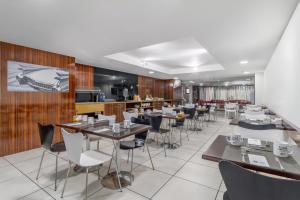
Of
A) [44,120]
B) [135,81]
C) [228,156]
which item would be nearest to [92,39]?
[44,120]

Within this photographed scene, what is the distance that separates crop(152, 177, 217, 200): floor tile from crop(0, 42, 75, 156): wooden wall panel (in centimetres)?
328

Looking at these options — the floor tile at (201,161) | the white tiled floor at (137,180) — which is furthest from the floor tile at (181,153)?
the floor tile at (201,161)

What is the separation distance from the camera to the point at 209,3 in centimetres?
182

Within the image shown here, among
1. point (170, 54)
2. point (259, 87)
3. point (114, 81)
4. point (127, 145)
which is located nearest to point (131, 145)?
point (127, 145)

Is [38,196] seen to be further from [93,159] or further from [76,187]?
[93,159]

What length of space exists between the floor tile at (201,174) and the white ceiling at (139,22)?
237 centimetres

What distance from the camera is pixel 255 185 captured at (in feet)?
2.49

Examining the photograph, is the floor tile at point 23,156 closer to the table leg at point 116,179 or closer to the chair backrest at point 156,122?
the table leg at point 116,179

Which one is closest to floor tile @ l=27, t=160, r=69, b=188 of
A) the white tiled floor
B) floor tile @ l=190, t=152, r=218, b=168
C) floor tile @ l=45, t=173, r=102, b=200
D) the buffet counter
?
the white tiled floor

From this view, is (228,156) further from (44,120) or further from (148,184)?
(44,120)

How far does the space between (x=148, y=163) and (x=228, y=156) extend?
1.88m

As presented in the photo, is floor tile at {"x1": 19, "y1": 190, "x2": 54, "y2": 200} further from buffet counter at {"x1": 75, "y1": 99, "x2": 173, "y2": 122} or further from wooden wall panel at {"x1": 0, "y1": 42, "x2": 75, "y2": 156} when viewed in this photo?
buffet counter at {"x1": 75, "y1": 99, "x2": 173, "y2": 122}

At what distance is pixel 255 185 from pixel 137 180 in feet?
5.96

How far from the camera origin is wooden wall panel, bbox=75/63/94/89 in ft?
16.8
